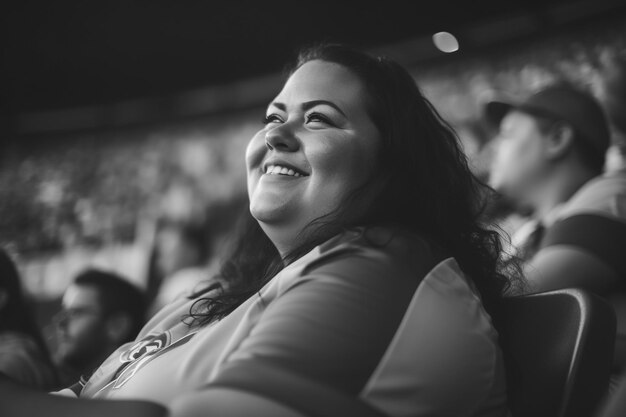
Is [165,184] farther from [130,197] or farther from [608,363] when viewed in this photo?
[608,363]

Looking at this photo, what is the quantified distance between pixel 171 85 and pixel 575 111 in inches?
207

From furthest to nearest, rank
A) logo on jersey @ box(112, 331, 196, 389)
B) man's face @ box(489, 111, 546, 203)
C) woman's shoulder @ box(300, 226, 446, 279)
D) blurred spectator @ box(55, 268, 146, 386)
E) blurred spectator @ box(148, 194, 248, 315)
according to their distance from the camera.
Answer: blurred spectator @ box(148, 194, 248, 315) → blurred spectator @ box(55, 268, 146, 386) → man's face @ box(489, 111, 546, 203) → logo on jersey @ box(112, 331, 196, 389) → woman's shoulder @ box(300, 226, 446, 279)

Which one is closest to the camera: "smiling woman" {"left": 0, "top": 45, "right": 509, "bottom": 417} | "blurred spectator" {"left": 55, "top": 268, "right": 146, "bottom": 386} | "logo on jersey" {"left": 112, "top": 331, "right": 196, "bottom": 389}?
"smiling woman" {"left": 0, "top": 45, "right": 509, "bottom": 417}

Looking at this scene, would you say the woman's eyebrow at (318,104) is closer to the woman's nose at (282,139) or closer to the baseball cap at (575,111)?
the woman's nose at (282,139)

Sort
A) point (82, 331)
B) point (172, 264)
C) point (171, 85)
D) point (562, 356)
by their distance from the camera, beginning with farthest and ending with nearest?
1. point (171, 85)
2. point (172, 264)
3. point (82, 331)
4. point (562, 356)

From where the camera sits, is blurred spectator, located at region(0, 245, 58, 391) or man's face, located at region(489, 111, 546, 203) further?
man's face, located at region(489, 111, 546, 203)

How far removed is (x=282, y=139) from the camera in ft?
3.38

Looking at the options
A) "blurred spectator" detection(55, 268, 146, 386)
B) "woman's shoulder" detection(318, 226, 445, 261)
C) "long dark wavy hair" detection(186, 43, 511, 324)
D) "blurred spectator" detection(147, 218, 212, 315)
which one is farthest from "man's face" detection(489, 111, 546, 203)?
"blurred spectator" detection(147, 218, 212, 315)

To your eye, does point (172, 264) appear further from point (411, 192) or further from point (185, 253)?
point (411, 192)

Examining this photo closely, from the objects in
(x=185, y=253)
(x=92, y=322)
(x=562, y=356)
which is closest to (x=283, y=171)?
(x=562, y=356)

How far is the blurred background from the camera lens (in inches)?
191

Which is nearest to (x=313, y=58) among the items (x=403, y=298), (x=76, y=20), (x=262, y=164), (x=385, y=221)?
(x=262, y=164)

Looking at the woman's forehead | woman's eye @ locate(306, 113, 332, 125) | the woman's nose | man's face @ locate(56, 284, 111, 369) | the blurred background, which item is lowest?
man's face @ locate(56, 284, 111, 369)

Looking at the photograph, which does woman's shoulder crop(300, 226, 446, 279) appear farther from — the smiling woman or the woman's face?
the woman's face
